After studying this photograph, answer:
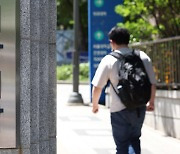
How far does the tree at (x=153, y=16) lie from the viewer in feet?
43.6

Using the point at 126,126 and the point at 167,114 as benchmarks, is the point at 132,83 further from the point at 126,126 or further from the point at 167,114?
the point at 167,114

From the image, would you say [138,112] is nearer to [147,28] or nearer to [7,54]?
[7,54]

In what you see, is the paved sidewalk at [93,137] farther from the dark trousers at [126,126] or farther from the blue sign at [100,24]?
the blue sign at [100,24]

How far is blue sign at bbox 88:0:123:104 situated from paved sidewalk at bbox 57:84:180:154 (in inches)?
129

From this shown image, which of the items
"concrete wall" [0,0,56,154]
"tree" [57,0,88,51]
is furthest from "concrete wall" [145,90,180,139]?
"tree" [57,0,88,51]

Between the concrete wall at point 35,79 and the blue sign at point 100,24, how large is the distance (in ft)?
41.0

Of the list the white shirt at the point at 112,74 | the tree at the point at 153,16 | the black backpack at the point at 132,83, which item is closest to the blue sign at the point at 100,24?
the tree at the point at 153,16

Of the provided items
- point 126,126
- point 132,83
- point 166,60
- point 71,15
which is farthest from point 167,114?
point 71,15

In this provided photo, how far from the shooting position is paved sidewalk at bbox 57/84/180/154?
30.3 ft

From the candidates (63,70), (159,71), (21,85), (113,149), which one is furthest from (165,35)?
(63,70)

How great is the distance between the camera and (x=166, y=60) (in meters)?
12.0

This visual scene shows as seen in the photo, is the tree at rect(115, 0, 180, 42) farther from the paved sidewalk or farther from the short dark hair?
the short dark hair

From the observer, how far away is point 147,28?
14.1 metres

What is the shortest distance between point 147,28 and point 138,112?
27.6 ft
